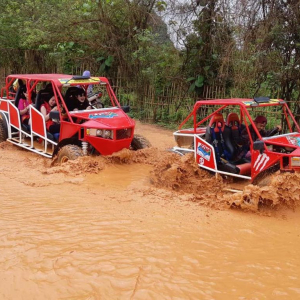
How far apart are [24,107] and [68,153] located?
8.46 ft

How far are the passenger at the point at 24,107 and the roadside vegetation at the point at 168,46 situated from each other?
206 inches

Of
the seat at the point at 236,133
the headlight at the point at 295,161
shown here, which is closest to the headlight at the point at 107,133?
the seat at the point at 236,133

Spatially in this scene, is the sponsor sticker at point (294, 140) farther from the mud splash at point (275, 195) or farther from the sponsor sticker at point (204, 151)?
the sponsor sticker at point (204, 151)

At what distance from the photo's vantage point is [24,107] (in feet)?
28.6

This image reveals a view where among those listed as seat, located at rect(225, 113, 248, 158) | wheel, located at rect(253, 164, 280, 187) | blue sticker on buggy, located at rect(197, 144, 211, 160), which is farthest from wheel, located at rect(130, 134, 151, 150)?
wheel, located at rect(253, 164, 280, 187)

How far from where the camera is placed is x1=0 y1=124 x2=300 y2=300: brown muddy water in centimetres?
301

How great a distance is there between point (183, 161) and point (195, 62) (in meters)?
6.51

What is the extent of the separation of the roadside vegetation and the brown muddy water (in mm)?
5177

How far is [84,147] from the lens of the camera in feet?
22.6

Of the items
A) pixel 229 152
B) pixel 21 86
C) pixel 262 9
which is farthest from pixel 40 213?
pixel 262 9

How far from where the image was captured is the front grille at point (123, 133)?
6.88 meters

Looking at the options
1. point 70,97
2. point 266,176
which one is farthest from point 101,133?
point 266,176

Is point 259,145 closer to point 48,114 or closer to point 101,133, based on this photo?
point 101,133

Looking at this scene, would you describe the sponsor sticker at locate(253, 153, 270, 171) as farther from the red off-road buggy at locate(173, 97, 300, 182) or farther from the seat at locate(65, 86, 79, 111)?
the seat at locate(65, 86, 79, 111)
